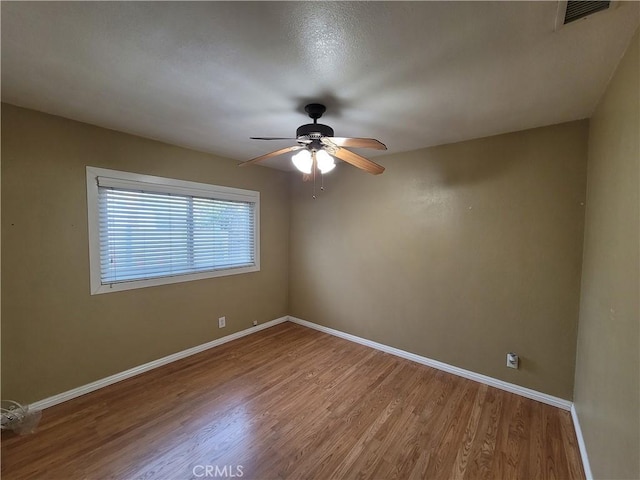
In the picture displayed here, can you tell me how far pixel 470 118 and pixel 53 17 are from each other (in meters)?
2.56

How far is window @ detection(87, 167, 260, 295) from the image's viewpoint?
8.05ft

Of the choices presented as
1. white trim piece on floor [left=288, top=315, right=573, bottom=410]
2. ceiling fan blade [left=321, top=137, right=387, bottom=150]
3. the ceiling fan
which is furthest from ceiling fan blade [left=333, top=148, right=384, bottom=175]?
white trim piece on floor [left=288, top=315, right=573, bottom=410]

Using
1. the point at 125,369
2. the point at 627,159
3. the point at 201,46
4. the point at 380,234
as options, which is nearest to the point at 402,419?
the point at 380,234

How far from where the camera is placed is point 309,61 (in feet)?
4.78

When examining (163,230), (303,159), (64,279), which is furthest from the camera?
(163,230)

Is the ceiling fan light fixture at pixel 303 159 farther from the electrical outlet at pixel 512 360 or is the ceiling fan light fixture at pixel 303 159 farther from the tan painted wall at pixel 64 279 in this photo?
the electrical outlet at pixel 512 360

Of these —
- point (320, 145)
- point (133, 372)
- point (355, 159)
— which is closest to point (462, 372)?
point (355, 159)

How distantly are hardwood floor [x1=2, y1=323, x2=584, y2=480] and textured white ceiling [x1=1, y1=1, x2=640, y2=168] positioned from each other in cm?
237

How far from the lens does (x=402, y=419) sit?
83.3 inches

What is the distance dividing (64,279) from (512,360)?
13.1 ft

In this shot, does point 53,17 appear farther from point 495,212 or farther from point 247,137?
point 495,212

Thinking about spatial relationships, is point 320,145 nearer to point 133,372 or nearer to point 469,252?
point 469,252

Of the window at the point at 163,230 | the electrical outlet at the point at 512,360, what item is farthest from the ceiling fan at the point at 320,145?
the electrical outlet at the point at 512,360

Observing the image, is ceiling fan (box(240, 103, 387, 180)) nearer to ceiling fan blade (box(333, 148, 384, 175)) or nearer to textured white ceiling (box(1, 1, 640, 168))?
ceiling fan blade (box(333, 148, 384, 175))
